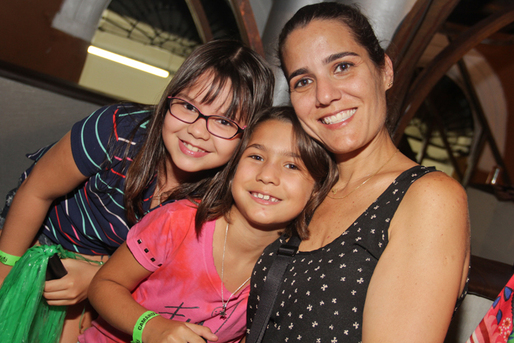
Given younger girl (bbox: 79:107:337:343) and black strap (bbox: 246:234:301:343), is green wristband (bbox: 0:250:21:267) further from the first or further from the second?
black strap (bbox: 246:234:301:343)

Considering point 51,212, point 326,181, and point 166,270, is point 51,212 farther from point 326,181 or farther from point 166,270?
point 326,181

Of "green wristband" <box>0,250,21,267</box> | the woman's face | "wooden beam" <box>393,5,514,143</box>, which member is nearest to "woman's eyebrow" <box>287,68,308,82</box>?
the woman's face

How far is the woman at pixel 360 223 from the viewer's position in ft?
3.22

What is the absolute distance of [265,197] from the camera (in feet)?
4.76

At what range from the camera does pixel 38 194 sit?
164cm

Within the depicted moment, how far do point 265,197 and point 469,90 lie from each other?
643cm

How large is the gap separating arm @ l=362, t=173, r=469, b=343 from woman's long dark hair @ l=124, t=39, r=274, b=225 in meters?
0.83

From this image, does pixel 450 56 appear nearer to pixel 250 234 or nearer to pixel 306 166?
pixel 306 166

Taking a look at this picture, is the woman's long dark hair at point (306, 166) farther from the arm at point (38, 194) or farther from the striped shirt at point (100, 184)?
the arm at point (38, 194)

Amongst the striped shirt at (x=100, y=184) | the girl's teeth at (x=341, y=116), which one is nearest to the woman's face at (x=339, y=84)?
the girl's teeth at (x=341, y=116)

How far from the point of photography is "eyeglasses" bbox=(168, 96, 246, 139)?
1.56m

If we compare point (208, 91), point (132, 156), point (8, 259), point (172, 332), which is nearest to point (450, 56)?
point (208, 91)

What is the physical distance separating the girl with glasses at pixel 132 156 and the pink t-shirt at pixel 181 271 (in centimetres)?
18

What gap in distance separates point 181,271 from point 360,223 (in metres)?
0.72
